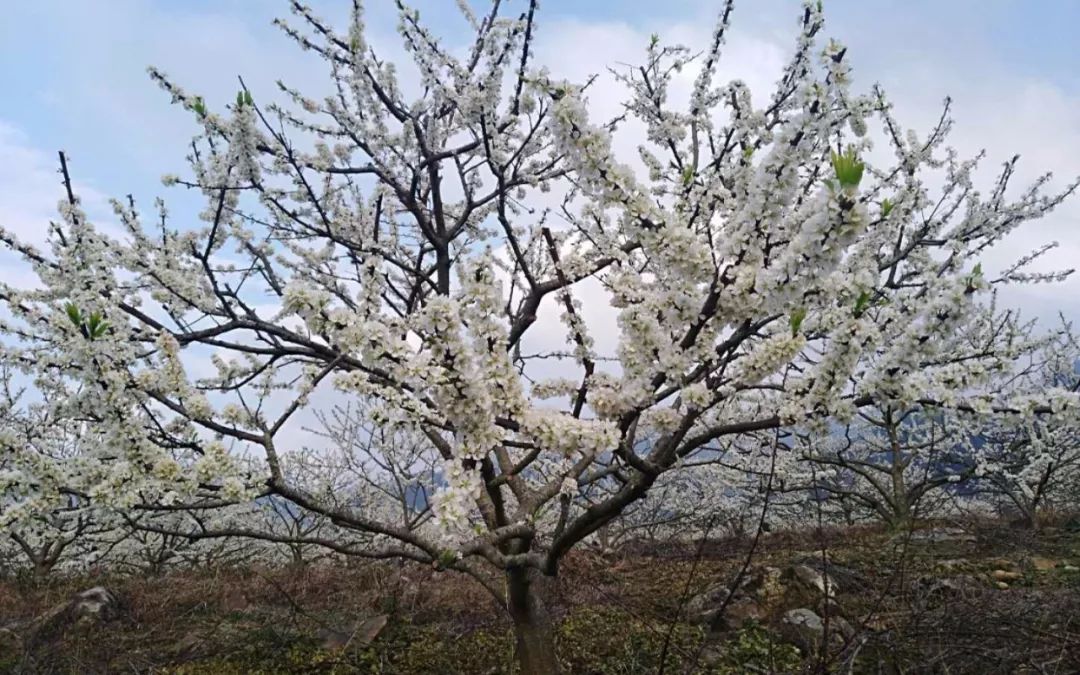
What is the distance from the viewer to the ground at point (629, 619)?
164 inches

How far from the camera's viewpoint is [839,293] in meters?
3.02

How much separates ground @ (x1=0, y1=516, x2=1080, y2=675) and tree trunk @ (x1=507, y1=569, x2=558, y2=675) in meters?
0.48

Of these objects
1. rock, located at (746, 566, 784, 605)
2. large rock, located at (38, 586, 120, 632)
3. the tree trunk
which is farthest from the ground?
the tree trunk

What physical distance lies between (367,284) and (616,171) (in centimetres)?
189

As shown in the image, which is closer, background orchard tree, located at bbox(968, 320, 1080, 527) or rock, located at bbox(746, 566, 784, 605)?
rock, located at bbox(746, 566, 784, 605)

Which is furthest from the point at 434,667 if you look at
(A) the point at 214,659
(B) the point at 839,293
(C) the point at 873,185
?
(C) the point at 873,185

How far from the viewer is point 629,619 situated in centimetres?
645

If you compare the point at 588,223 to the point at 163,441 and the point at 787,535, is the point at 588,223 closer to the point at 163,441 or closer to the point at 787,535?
the point at 163,441

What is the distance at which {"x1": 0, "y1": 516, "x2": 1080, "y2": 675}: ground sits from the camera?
4.17m

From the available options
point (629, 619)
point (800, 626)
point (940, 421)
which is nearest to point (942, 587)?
point (800, 626)

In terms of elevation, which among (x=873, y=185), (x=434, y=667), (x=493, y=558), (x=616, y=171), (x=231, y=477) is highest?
(x=873, y=185)

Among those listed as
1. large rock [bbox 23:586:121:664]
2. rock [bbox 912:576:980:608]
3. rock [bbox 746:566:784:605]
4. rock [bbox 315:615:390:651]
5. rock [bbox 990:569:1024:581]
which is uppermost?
large rock [bbox 23:586:121:664]

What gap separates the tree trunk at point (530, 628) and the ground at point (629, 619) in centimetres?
48

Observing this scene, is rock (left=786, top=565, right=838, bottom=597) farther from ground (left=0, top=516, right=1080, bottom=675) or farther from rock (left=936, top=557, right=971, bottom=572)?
rock (left=936, top=557, right=971, bottom=572)
